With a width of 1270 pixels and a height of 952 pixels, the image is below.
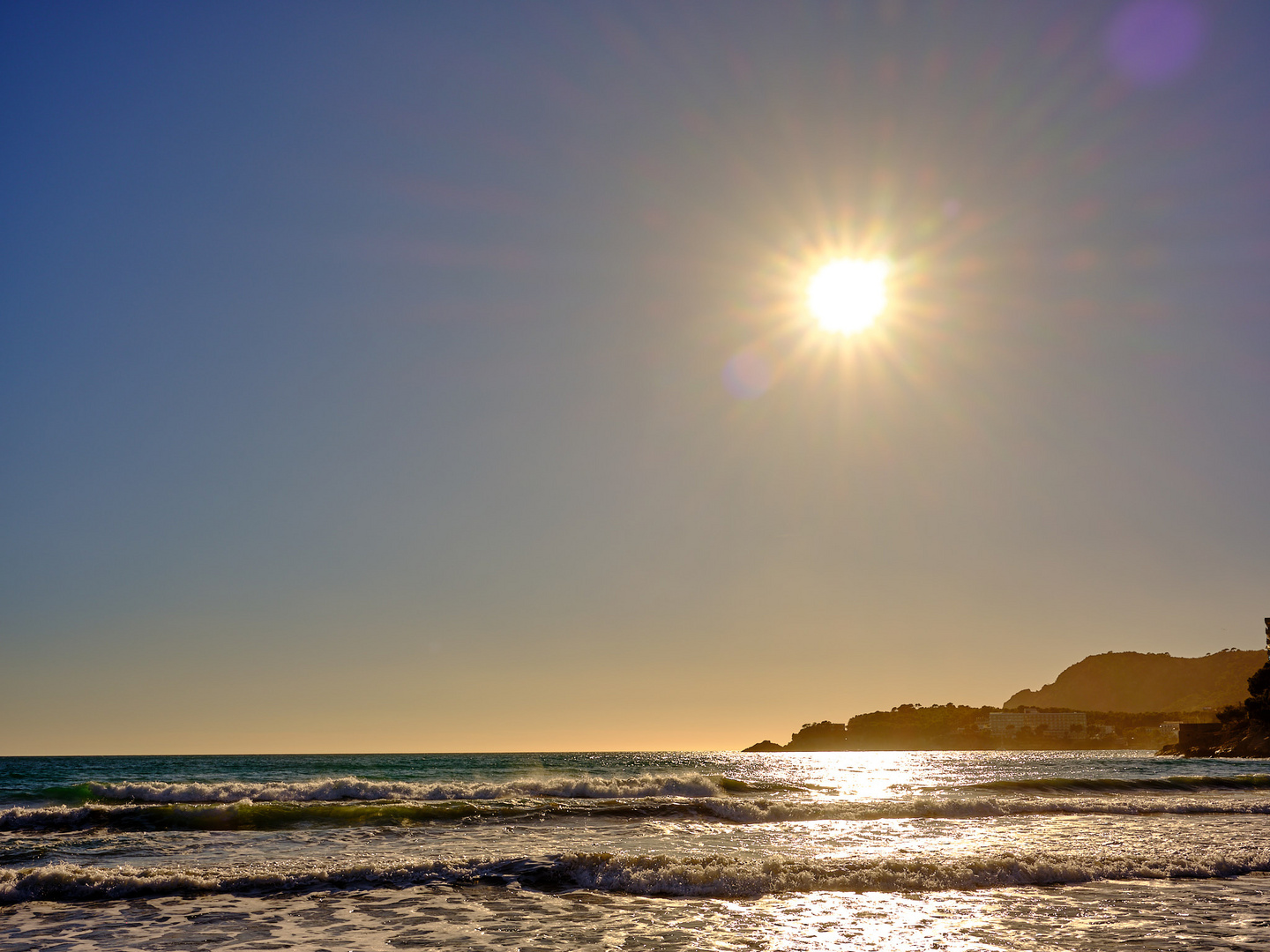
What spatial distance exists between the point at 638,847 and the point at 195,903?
36.7 feet

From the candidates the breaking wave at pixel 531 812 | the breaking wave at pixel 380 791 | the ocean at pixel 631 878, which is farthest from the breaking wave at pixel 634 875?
the breaking wave at pixel 380 791

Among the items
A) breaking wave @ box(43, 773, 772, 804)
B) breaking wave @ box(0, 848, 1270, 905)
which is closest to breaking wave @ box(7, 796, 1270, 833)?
breaking wave @ box(43, 773, 772, 804)

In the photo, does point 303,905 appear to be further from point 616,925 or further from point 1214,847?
point 1214,847

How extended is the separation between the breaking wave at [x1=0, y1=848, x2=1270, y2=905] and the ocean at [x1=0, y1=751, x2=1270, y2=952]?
0.21ft

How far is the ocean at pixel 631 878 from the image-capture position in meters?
12.8

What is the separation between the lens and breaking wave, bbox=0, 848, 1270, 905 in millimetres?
16328

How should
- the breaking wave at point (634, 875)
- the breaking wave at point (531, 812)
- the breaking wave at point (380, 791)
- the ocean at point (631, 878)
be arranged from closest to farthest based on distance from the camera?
the ocean at point (631, 878) < the breaking wave at point (634, 875) < the breaking wave at point (531, 812) < the breaking wave at point (380, 791)

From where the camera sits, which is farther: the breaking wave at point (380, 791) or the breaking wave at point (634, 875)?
the breaking wave at point (380, 791)

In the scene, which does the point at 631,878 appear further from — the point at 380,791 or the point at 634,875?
the point at 380,791

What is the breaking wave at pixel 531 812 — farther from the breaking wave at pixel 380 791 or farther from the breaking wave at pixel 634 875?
the breaking wave at pixel 634 875

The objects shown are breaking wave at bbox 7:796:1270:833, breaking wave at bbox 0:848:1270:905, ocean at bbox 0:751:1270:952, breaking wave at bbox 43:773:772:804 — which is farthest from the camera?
breaking wave at bbox 43:773:772:804

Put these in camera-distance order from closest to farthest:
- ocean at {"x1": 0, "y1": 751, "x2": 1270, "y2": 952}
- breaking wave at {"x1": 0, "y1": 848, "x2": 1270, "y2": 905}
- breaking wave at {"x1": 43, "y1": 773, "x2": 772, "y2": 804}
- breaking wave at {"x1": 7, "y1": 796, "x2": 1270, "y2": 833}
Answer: ocean at {"x1": 0, "y1": 751, "x2": 1270, "y2": 952} < breaking wave at {"x1": 0, "y1": 848, "x2": 1270, "y2": 905} < breaking wave at {"x1": 7, "y1": 796, "x2": 1270, "y2": 833} < breaking wave at {"x1": 43, "y1": 773, "x2": 772, "y2": 804}

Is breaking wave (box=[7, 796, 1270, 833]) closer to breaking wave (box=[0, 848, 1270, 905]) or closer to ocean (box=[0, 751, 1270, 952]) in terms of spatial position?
ocean (box=[0, 751, 1270, 952])

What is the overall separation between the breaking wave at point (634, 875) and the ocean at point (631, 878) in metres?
0.06
